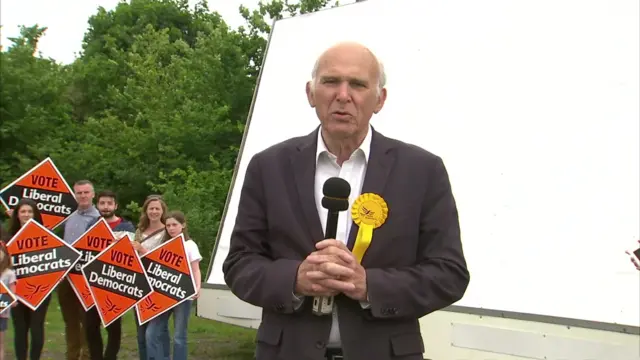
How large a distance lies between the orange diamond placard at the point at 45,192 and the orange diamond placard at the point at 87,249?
83 centimetres

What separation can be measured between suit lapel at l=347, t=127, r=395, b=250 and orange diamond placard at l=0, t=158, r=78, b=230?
19.6 feet

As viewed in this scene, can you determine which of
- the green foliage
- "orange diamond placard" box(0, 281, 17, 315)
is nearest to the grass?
"orange diamond placard" box(0, 281, 17, 315)

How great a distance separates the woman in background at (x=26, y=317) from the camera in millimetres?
6402

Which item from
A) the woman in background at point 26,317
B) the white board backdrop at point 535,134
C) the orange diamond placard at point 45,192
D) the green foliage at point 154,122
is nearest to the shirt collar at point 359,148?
the white board backdrop at point 535,134

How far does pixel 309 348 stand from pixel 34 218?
564 centimetres

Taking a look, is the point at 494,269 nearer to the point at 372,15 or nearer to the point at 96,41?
the point at 372,15

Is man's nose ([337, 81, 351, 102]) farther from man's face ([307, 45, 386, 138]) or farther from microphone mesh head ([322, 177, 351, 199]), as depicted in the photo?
→ microphone mesh head ([322, 177, 351, 199])

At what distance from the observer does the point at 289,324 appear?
1733 millimetres

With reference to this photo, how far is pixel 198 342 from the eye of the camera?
29.6 feet

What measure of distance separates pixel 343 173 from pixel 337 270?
1.06ft

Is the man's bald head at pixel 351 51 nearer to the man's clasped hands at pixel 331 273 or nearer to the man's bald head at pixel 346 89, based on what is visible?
the man's bald head at pixel 346 89

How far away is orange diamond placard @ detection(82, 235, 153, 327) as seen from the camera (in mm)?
6125

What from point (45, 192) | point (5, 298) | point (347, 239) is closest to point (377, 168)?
point (347, 239)

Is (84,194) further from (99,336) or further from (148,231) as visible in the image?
(99,336)
